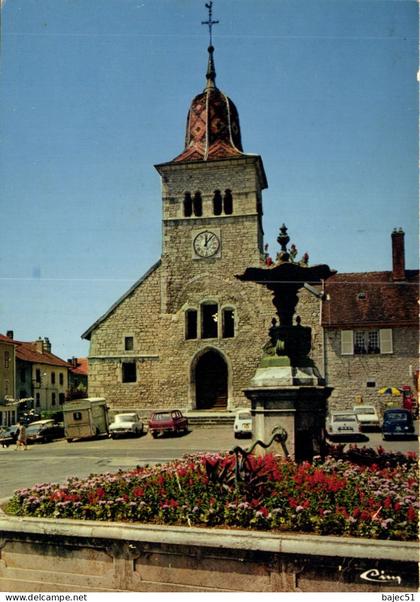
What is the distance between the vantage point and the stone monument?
1002 centimetres

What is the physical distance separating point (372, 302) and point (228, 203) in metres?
10.00

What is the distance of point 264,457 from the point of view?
9.48 meters

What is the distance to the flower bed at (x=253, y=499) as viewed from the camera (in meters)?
6.74

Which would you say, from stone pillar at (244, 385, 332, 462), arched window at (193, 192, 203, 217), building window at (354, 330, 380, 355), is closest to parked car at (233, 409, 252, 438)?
building window at (354, 330, 380, 355)

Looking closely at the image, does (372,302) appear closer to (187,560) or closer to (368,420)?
(368,420)

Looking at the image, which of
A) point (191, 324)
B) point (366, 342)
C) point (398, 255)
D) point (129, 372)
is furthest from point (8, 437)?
point (398, 255)

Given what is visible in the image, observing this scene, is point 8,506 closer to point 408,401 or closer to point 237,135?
point 408,401

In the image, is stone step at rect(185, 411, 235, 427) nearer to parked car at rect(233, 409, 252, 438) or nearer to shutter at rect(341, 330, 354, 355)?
parked car at rect(233, 409, 252, 438)

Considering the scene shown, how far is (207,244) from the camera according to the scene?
37.4 m

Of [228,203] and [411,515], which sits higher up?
[228,203]

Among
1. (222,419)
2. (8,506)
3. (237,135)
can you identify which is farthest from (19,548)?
(237,135)

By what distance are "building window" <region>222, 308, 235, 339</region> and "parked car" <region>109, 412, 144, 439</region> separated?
24.5ft

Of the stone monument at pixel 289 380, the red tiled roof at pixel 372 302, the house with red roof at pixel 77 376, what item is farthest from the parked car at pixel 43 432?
the house with red roof at pixel 77 376

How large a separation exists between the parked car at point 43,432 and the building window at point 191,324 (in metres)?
8.57
